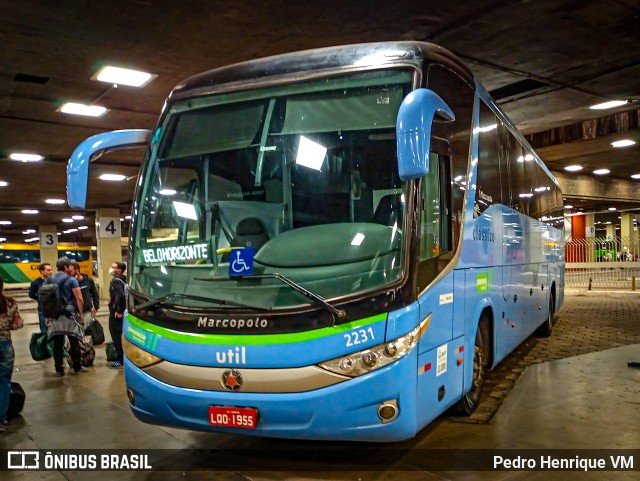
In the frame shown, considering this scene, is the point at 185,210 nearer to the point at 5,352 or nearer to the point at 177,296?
the point at 177,296

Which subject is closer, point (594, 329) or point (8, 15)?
point (8, 15)

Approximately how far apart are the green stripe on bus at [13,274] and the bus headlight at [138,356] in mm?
36441

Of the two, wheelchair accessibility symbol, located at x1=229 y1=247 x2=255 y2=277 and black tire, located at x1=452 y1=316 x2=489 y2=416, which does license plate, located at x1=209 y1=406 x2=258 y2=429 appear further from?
black tire, located at x1=452 y1=316 x2=489 y2=416

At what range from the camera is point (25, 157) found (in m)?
15.6

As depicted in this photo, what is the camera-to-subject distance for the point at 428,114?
4.09 meters

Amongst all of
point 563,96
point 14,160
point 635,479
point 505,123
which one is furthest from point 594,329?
point 14,160

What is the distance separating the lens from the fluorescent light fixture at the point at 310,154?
4.70 m

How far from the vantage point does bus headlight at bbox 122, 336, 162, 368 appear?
463 cm

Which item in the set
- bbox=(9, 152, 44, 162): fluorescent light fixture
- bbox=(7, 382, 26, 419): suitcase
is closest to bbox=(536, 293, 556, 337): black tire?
bbox=(7, 382, 26, 419): suitcase

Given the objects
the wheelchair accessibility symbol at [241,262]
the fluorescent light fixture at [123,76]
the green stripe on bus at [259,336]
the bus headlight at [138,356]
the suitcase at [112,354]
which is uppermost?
the fluorescent light fixture at [123,76]

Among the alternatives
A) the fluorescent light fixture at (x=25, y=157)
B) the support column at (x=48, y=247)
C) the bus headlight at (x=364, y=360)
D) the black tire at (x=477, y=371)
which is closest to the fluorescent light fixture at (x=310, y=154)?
the bus headlight at (x=364, y=360)

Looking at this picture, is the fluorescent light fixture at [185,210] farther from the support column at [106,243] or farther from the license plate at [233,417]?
the support column at [106,243]

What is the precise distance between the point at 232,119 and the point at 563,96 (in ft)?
31.3

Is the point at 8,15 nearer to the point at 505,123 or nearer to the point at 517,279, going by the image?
the point at 505,123
